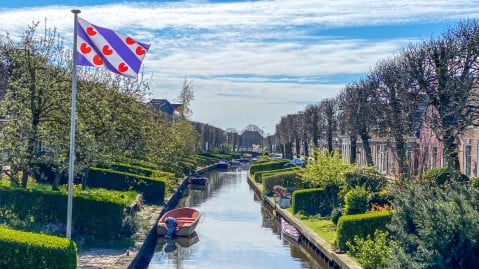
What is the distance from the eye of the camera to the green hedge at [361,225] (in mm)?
18719

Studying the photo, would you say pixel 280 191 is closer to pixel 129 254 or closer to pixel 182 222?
pixel 182 222

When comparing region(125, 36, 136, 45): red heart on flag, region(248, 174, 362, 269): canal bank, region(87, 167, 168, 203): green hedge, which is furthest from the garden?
region(87, 167, 168, 203): green hedge

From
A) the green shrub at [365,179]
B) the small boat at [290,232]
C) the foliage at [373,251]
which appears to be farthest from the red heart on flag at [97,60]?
the small boat at [290,232]

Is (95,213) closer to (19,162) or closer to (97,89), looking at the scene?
(19,162)

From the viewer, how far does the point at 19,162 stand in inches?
753

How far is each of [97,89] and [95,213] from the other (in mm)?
8466

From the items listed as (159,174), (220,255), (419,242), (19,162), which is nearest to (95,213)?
(19,162)

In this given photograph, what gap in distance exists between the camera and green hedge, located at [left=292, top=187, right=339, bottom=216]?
28.7 meters

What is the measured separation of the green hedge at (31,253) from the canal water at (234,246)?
837cm

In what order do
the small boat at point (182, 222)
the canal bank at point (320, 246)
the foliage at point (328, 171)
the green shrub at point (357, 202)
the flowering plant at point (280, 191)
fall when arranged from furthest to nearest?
the flowering plant at point (280, 191), the foliage at point (328, 171), the small boat at point (182, 222), the green shrub at point (357, 202), the canal bank at point (320, 246)

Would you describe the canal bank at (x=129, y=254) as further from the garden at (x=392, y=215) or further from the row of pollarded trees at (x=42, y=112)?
the garden at (x=392, y=215)

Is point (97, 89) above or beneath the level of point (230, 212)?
above

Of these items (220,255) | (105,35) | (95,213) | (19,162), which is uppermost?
(105,35)

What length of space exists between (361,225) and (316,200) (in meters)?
10.0
